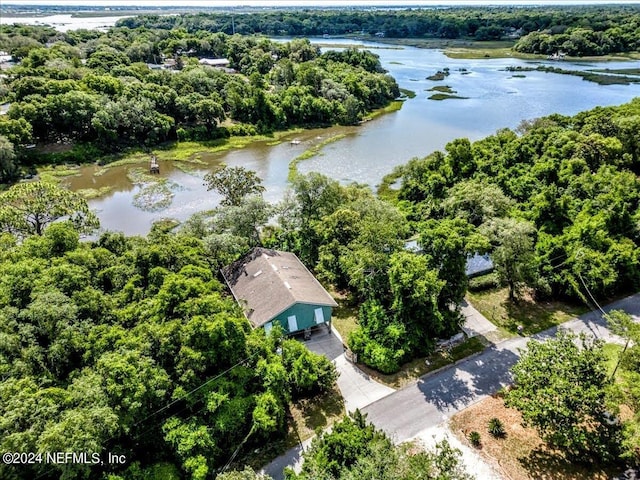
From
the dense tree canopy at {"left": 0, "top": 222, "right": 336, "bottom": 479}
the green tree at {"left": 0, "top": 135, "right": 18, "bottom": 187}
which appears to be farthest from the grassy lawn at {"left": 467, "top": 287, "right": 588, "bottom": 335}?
the green tree at {"left": 0, "top": 135, "right": 18, "bottom": 187}

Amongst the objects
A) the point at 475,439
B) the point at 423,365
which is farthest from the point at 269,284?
the point at 475,439

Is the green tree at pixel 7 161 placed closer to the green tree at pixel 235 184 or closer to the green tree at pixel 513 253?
the green tree at pixel 235 184

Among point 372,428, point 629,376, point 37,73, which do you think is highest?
point 37,73

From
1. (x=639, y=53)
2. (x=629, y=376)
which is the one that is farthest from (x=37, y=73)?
(x=639, y=53)

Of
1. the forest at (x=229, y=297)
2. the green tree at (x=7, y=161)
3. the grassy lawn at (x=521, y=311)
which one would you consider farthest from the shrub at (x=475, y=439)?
the green tree at (x=7, y=161)

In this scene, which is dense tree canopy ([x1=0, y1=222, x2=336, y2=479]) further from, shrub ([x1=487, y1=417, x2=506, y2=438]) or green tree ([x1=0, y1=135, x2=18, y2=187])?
green tree ([x1=0, y1=135, x2=18, y2=187])

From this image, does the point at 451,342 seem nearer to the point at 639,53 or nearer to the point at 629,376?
the point at 629,376
